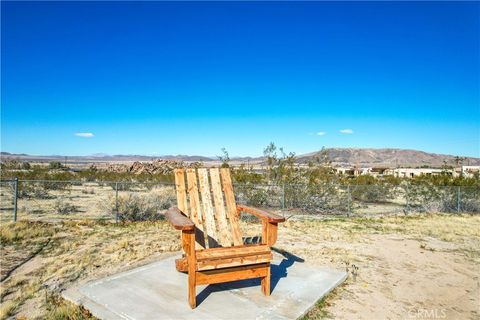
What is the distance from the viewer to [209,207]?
467 cm

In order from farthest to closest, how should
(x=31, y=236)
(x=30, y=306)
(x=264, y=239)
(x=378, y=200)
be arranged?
→ 1. (x=378, y=200)
2. (x=31, y=236)
3. (x=264, y=239)
4. (x=30, y=306)

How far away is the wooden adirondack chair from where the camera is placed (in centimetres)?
350

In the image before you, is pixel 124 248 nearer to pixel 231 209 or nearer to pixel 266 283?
pixel 231 209

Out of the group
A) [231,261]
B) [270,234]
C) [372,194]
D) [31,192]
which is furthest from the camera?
[372,194]

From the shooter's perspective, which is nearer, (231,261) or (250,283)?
(231,261)

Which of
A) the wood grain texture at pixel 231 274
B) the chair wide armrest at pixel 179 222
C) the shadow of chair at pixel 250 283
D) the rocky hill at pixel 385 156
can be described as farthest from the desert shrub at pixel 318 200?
the rocky hill at pixel 385 156

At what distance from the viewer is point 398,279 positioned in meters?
5.04

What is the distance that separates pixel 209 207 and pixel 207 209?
0.04 metres

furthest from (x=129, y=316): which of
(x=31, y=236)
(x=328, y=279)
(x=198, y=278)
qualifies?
(x=31, y=236)

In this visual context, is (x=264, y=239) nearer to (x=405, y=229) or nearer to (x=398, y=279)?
(x=398, y=279)

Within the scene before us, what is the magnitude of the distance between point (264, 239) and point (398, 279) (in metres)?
2.44

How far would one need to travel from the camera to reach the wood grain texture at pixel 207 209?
14.6 ft

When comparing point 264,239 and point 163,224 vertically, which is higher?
point 264,239

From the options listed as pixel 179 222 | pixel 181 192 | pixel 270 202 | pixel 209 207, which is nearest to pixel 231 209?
pixel 209 207
